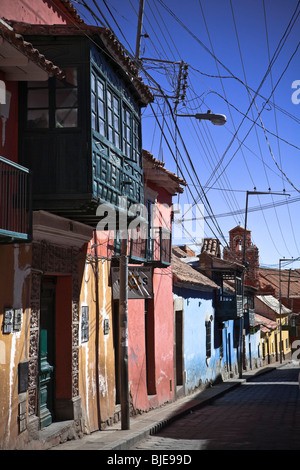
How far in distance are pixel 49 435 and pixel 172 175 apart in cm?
895

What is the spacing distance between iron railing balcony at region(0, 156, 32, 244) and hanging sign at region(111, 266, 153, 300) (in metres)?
4.59

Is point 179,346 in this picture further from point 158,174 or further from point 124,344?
point 124,344

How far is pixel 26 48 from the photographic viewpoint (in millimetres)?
7961

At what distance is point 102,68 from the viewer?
999 cm

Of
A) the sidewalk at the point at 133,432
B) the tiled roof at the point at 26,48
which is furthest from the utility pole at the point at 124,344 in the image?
the tiled roof at the point at 26,48

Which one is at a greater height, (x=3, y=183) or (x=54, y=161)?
(x=54, y=161)

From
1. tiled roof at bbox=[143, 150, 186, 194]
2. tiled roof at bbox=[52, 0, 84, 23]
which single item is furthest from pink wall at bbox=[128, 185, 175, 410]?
tiled roof at bbox=[52, 0, 84, 23]

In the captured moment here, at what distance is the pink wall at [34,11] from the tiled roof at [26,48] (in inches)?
51.9

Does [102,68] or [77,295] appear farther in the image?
[77,295]

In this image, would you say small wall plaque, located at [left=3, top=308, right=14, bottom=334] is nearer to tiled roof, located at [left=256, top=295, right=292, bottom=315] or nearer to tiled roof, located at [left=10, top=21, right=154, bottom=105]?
tiled roof, located at [left=10, top=21, right=154, bottom=105]

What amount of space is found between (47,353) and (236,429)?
378 centimetres

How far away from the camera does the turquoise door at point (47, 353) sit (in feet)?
32.5
